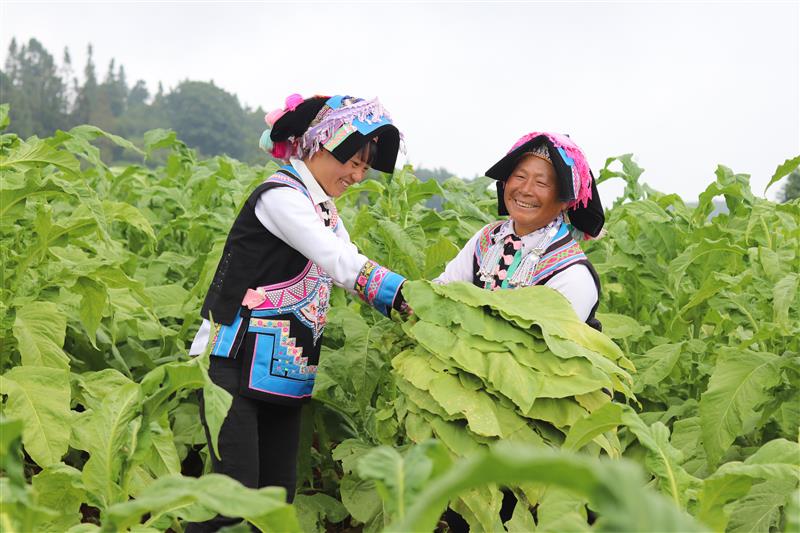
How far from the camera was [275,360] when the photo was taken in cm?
279

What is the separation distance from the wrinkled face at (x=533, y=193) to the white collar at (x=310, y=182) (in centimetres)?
63

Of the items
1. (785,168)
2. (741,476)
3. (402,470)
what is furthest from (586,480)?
(785,168)

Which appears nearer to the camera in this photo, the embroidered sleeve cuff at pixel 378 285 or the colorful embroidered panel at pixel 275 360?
the embroidered sleeve cuff at pixel 378 285

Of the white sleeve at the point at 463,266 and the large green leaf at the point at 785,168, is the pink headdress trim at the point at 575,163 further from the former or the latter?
the large green leaf at the point at 785,168

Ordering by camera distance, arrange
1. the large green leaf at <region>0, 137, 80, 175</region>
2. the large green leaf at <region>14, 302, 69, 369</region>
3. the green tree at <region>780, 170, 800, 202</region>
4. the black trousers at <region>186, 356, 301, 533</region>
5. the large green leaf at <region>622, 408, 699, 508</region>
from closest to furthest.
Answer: the large green leaf at <region>622, 408, 699, 508</region> → the black trousers at <region>186, 356, 301, 533</region> → the large green leaf at <region>14, 302, 69, 369</region> → the large green leaf at <region>0, 137, 80, 175</region> → the green tree at <region>780, 170, 800, 202</region>

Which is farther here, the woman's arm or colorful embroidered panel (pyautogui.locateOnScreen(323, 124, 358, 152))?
colorful embroidered panel (pyautogui.locateOnScreen(323, 124, 358, 152))

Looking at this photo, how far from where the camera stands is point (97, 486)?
178cm

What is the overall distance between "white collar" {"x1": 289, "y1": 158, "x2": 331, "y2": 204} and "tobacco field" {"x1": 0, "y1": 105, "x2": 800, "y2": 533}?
54 cm

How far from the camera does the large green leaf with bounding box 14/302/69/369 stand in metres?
3.01

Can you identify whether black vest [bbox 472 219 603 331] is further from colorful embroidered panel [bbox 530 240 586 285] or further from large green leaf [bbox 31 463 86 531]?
large green leaf [bbox 31 463 86 531]

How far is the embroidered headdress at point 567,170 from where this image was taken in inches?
109

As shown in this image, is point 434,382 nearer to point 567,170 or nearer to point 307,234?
point 307,234

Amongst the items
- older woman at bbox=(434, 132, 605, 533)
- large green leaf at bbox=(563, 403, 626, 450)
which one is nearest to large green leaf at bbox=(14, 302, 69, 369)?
older woman at bbox=(434, 132, 605, 533)

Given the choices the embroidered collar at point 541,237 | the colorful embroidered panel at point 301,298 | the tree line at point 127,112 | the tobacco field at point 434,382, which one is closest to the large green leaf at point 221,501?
the tobacco field at point 434,382
